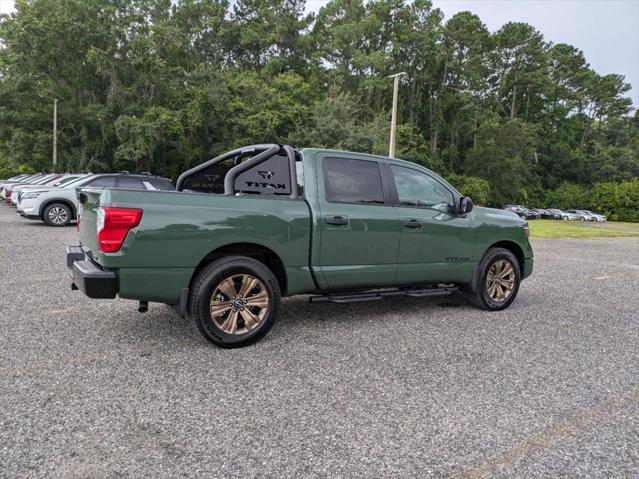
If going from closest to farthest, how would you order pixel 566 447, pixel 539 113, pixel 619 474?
pixel 619 474 < pixel 566 447 < pixel 539 113

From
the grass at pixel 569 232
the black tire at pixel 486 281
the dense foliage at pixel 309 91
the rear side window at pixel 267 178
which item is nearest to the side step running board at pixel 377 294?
the black tire at pixel 486 281

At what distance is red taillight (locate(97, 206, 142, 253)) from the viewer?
3699 mm

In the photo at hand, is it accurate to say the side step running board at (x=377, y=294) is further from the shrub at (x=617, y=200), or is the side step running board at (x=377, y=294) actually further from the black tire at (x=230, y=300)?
the shrub at (x=617, y=200)

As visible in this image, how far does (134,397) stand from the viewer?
10.6 ft

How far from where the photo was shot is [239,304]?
422cm

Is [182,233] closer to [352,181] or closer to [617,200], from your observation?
[352,181]

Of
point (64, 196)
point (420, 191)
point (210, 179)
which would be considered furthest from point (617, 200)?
point (210, 179)

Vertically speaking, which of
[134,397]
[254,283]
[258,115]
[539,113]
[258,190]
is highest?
[539,113]

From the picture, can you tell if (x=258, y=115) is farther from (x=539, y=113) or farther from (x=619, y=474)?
A: (x=539, y=113)

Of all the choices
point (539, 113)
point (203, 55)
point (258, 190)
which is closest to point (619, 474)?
point (258, 190)

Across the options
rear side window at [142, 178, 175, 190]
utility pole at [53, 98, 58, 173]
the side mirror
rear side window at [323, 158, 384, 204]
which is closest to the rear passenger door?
rear side window at [323, 158, 384, 204]

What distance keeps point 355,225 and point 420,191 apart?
114 cm

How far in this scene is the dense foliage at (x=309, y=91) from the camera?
103 ft

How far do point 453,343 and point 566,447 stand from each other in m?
1.83
